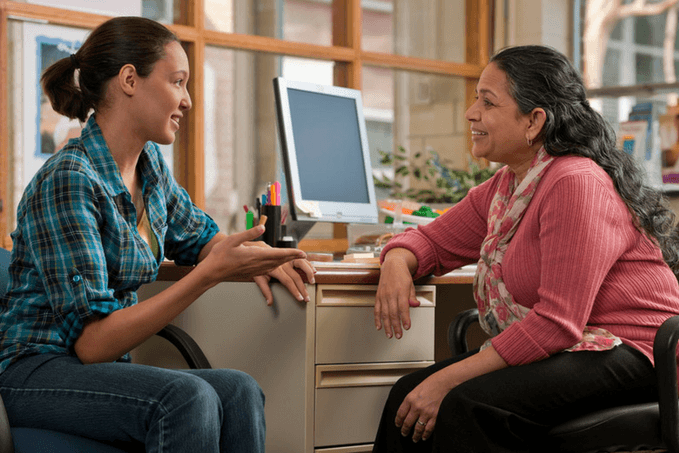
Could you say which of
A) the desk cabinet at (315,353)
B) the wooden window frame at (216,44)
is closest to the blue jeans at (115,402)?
the desk cabinet at (315,353)

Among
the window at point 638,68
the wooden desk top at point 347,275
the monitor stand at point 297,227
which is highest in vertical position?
the window at point 638,68

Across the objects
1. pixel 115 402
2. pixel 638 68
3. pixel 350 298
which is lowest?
pixel 115 402

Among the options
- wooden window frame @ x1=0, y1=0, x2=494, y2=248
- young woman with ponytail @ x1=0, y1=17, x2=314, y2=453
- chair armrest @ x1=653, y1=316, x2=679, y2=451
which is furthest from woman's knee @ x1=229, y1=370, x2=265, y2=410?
wooden window frame @ x1=0, y1=0, x2=494, y2=248

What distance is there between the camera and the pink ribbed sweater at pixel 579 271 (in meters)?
1.41

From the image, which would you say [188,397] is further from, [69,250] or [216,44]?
[216,44]

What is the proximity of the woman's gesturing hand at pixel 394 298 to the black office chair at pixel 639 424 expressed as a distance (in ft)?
1.27

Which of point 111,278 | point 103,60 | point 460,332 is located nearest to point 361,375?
point 460,332

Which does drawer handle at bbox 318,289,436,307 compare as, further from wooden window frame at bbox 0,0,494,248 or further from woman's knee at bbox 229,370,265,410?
wooden window frame at bbox 0,0,494,248

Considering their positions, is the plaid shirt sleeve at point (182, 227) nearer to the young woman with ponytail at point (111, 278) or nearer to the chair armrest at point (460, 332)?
the young woman with ponytail at point (111, 278)

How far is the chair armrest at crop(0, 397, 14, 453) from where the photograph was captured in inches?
47.3

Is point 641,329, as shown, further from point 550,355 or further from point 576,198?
point 576,198

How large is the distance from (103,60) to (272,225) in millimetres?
570

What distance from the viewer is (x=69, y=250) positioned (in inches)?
51.9

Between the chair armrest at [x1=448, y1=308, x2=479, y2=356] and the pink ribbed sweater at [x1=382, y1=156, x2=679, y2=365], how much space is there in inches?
12.4
